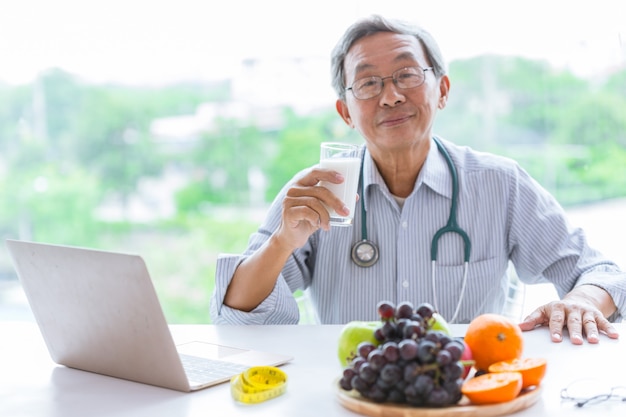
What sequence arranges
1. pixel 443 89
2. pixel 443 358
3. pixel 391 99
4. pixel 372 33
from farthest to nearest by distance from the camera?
1. pixel 443 89
2. pixel 372 33
3. pixel 391 99
4. pixel 443 358

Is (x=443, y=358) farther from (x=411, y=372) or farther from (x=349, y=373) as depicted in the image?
(x=349, y=373)

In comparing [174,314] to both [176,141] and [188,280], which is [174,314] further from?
[176,141]

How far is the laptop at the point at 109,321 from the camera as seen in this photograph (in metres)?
1.29

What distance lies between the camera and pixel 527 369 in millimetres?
1211

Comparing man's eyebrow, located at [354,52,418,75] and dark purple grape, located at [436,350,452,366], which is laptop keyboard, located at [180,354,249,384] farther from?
man's eyebrow, located at [354,52,418,75]

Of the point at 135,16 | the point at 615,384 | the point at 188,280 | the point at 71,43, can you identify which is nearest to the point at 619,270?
the point at 615,384

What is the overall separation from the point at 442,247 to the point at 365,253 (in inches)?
8.9

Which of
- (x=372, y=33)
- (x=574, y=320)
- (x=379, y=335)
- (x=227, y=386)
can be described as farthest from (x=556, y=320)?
(x=372, y=33)

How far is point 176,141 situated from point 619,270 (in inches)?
105

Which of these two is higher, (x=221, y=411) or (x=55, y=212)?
(x=221, y=411)

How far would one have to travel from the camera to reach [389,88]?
7.20 ft

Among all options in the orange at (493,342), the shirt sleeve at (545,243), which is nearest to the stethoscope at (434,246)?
the shirt sleeve at (545,243)

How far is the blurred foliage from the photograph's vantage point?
365 centimetres

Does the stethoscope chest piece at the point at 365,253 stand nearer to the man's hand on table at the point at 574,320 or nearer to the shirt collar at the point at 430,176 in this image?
the shirt collar at the point at 430,176
